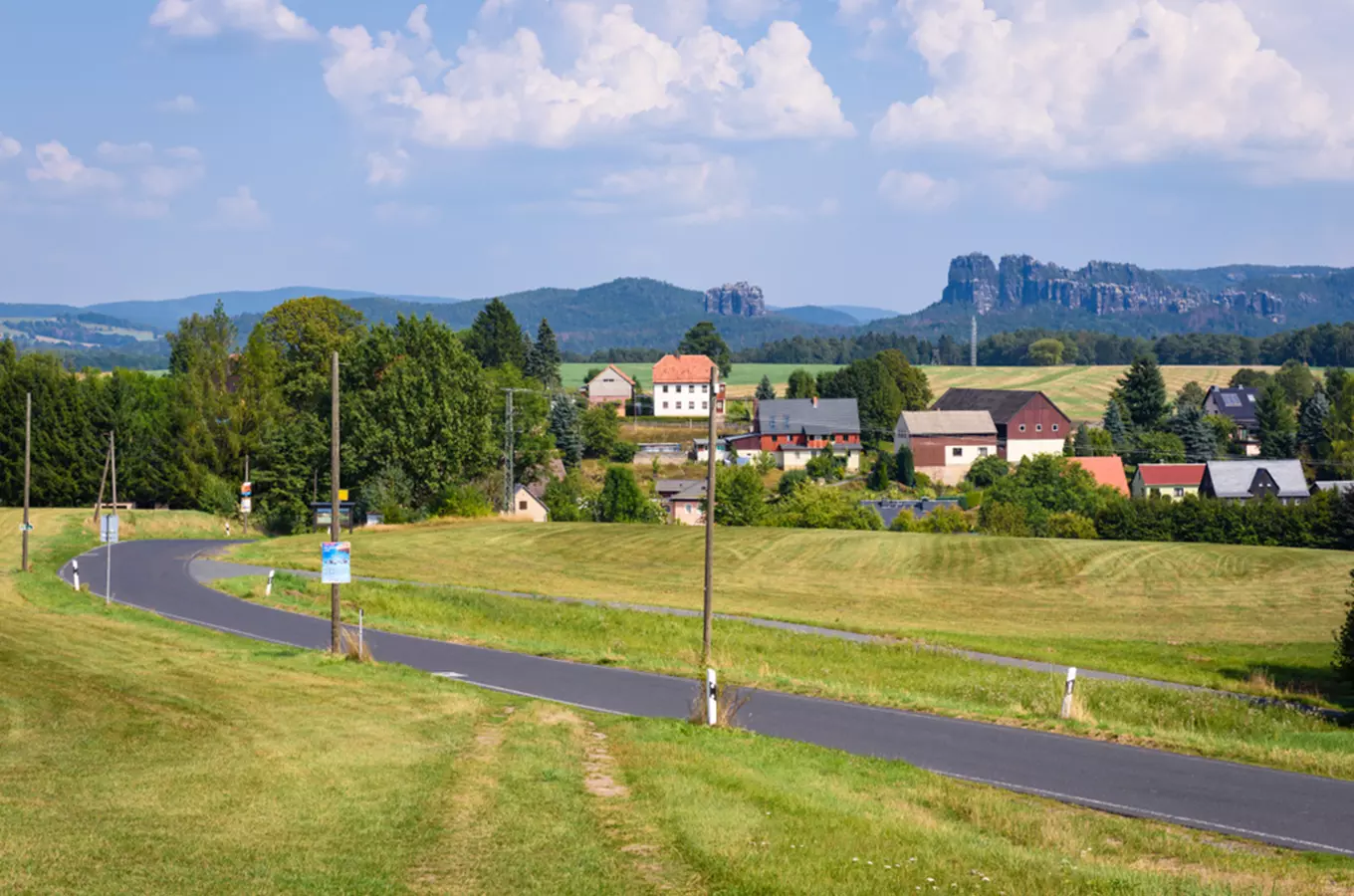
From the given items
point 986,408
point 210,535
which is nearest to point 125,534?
point 210,535

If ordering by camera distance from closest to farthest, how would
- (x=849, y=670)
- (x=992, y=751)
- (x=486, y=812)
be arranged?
(x=486, y=812)
(x=992, y=751)
(x=849, y=670)

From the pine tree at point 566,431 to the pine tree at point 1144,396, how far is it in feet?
182

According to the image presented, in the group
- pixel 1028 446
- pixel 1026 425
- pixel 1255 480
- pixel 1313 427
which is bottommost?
pixel 1255 480

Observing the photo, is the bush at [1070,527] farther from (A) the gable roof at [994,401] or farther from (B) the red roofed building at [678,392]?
(B) the red roofed building at [678,392]

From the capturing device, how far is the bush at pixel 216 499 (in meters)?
85.1

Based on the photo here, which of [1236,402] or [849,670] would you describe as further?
[1236,402]

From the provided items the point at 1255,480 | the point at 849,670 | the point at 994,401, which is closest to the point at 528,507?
the point at 1255,480

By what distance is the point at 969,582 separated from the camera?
57.8 meters

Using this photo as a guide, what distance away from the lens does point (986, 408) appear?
12612cm

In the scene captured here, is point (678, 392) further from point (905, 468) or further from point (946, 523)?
point (946, 523)

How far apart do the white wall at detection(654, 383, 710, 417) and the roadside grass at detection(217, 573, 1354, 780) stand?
338 ft

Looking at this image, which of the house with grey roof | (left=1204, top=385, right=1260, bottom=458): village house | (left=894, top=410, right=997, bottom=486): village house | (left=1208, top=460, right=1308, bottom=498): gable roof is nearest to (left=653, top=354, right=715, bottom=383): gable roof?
(left=894, top=410, right=997, bottom=486): village house

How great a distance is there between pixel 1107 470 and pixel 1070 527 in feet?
94.4

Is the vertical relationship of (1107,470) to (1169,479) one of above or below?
above
